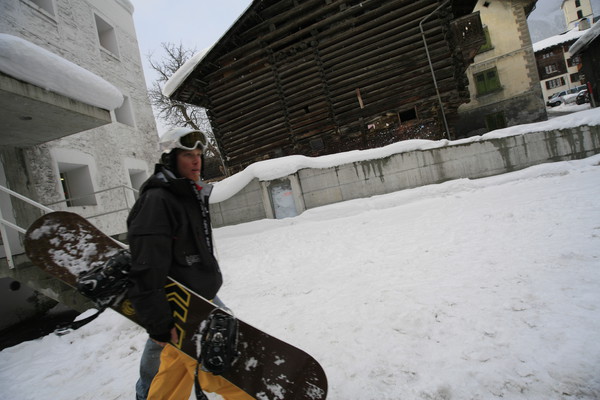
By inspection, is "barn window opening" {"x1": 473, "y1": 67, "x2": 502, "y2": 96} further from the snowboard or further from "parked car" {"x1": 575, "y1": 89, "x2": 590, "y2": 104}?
the snowboard

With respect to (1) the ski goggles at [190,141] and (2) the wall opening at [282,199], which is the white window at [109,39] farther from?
(1) the ski goggles at [190,141]

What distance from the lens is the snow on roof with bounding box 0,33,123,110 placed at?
14.0 ft

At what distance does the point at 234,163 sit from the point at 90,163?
24.7 feet

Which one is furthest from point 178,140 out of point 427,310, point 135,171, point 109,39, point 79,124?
point 109,39

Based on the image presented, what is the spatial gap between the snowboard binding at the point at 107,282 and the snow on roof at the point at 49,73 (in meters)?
4.89

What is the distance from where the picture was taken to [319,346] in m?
2.44

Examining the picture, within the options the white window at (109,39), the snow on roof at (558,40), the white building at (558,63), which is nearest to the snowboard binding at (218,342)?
the white window at (109,39)

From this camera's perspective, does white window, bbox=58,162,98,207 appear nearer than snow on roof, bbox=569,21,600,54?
Yes

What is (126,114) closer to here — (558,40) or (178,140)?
(178,140)

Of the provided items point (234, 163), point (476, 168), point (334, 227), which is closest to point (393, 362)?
point (334, 227)

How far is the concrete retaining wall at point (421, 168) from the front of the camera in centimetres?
726

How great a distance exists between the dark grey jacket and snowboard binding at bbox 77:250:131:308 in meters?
0.11

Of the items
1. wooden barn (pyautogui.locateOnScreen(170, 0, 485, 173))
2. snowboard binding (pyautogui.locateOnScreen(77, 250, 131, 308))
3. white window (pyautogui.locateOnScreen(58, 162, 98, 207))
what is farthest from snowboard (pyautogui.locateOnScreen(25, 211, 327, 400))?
wooden barn (pyautogui.locateOnScreen(170, 0, 485, 173))

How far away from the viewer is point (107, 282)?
1525 millimetres
